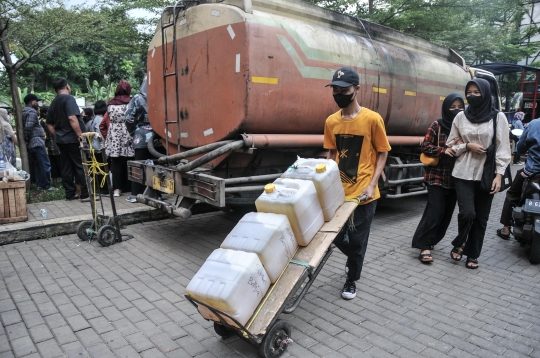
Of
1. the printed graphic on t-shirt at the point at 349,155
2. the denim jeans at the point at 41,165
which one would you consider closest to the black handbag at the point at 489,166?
the printed graphic on t-shirt at the point at 349,155

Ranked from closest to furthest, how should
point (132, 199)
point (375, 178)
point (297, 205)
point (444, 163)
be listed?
point (297, 205)
point (375, 178)
point (444, 163)
point (132, 199)

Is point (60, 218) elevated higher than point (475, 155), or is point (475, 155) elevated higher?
point (475, 155)

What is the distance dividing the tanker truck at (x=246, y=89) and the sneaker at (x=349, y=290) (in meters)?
1.42

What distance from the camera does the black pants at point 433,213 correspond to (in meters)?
4.37

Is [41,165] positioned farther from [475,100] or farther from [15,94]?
[475,100]

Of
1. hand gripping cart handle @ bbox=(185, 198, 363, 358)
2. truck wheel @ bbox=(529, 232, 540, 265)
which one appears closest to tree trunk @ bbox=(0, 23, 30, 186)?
hand gripping cart handle @ bbox=(185, 198, 363, 358)

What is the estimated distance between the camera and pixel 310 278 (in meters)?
2.87

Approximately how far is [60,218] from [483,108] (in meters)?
5.19

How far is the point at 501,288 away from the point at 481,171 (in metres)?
1.14

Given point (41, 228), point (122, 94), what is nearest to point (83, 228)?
point (41, 228)

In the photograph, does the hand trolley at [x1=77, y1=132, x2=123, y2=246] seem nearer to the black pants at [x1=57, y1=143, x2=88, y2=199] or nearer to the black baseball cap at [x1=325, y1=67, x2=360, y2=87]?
the black pants at [x1=57, y1=143, x2=88, y2=199]

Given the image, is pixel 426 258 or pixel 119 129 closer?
pixel 426 258

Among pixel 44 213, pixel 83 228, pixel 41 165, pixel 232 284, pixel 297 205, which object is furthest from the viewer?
pixel 41 165

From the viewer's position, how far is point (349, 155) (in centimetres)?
334
